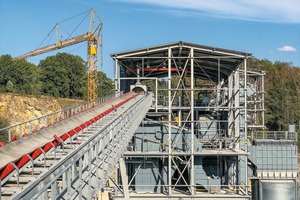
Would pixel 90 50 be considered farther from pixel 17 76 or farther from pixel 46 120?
pixel 46 120

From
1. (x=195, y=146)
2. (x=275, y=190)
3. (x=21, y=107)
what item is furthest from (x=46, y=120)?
(x=21, y=107)

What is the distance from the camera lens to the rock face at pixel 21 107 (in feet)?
189

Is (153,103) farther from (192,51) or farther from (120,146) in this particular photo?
(120,146)

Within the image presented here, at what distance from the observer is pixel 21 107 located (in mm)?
59000

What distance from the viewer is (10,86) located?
224ft

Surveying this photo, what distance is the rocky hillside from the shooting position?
57625mm

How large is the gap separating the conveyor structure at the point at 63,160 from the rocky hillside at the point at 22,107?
43879 mm

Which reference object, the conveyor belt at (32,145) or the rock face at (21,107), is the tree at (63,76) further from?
the conveyor belt at (32,145)

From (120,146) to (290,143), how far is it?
2202 cm

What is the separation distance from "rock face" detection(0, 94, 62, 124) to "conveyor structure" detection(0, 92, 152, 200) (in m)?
43.9

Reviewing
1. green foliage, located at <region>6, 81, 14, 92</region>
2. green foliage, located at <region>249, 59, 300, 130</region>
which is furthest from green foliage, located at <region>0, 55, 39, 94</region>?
green foliage, located at <region>249, 59, 300, 130</region>

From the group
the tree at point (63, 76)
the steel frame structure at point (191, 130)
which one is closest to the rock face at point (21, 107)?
the tree at point (63, 76)

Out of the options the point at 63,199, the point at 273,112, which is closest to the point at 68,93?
the point at 273,112

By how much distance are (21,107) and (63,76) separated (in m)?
20.7
